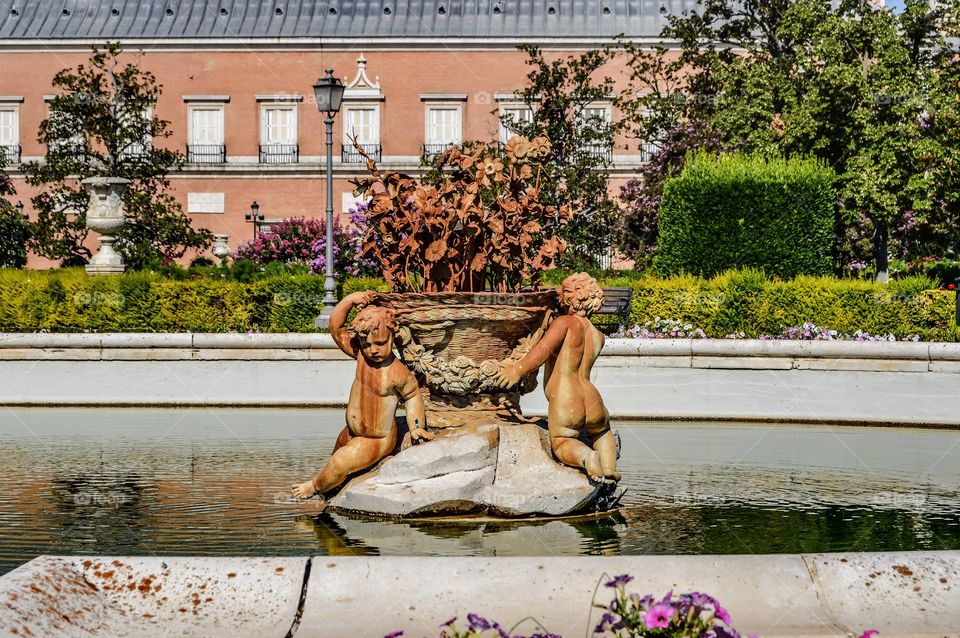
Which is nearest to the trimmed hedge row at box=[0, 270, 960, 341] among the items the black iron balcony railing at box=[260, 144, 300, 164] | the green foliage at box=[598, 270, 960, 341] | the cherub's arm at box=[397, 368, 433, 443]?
the green foliage at box=[598, 270, 960, 341]

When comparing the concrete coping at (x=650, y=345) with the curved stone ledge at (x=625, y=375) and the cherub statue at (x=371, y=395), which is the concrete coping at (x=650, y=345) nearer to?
the curved stone ledge at (x=625, y=375)

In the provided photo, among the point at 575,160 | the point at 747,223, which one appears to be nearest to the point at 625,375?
the point at 747,223

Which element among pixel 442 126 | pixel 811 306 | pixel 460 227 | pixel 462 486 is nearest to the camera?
pixel 462 486

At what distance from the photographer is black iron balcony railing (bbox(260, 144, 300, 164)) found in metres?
42.4

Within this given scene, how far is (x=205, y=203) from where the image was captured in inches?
1660

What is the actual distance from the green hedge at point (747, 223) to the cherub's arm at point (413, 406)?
1138 centimetres

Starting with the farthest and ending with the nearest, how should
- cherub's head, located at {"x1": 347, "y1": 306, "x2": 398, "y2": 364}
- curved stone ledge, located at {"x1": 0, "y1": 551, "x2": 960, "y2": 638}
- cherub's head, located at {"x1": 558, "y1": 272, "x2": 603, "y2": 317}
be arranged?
cherub's head, located at {"x1": 558, "y1": 272, "x2": 603, "y2": 317}
cherub's head, located at {"x1": 347, "y1": 306, "x2": 398, "y2": 364}
curved stone ledge, located at {"x1": 0, "y1": 551, "x2": 960, "y2": 638}

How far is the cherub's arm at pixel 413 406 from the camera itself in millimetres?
7168

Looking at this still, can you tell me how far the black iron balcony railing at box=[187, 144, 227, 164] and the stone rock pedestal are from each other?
37.0 meters

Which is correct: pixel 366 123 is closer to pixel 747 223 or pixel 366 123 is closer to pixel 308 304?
pixel 747 223

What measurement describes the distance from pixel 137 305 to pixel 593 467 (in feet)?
32.5

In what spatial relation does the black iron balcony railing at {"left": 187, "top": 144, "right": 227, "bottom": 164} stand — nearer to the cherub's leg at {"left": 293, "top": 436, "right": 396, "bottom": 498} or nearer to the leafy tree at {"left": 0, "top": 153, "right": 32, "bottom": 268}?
the leafy tree at {"left": 0, "top": 153, "right": 32, "bottom": 268}

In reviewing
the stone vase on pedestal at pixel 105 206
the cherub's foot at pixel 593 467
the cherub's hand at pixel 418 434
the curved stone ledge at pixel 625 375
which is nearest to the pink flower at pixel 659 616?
the cherub's foot at pixel 593 467

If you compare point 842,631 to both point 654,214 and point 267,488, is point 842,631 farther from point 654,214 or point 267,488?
point 654,214
